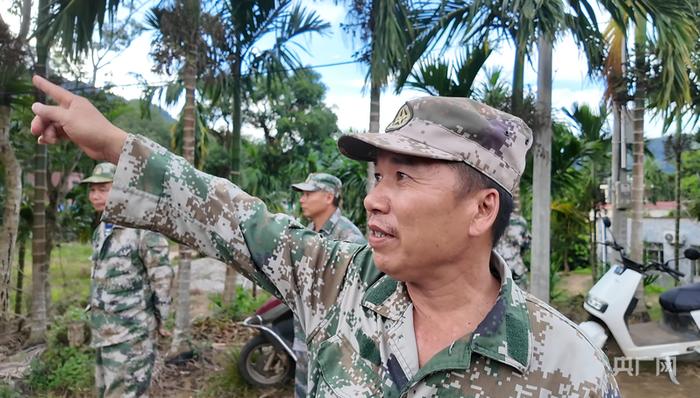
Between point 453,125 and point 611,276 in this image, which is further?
point 611,276

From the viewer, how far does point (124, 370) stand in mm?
3279

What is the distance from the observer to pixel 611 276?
4.76 meters

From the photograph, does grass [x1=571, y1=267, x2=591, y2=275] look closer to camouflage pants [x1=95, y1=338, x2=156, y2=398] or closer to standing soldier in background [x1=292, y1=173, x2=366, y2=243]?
standing soldier in background [x1=292, y1=173, x2=366, y2=243]

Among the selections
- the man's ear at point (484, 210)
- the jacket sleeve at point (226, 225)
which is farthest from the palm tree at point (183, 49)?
the man's ear at point (484, 210)

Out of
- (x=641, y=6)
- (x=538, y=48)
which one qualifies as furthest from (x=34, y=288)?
(x=641, y=6)

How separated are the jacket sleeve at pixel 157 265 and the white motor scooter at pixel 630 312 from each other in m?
3.20

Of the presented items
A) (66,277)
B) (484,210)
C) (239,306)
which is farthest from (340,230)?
(66,277)

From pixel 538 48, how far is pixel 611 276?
2.16 metres

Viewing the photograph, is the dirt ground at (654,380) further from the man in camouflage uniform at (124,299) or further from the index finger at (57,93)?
the index finger at (57,93)

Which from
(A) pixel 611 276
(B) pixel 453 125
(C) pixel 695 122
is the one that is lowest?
(A) pixel 611 276

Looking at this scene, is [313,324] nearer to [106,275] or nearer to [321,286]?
[321,286]

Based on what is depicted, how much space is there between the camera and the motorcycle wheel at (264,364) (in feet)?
14.0

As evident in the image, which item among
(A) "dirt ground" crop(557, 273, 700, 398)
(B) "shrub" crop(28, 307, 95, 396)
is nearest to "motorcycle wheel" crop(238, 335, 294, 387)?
(B) "shrub" crop(28, 307, 95, 396)

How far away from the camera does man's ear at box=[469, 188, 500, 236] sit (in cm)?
108
